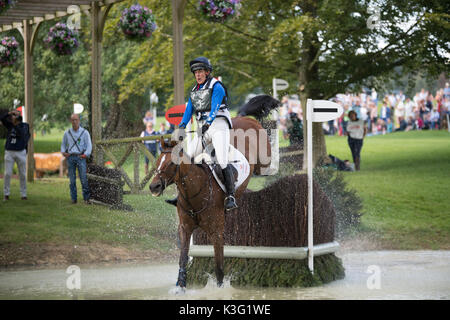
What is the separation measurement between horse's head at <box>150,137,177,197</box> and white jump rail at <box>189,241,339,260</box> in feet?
6.29

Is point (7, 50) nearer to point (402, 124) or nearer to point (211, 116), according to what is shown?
point (211, 116)

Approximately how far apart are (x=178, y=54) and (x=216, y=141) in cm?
536

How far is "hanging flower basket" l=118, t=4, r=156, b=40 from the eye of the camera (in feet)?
52.5

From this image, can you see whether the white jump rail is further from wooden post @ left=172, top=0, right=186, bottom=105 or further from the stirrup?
wooden post @ left=172, top=0, right=186, bottom=105

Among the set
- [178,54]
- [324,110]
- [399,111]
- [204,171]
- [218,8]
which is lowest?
[204,171]

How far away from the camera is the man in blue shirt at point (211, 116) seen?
884 centimetres

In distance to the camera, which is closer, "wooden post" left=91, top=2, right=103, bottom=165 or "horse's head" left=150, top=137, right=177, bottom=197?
"horse's head" left=150, top=137, right=177, bottom=197

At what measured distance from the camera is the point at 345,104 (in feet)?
117

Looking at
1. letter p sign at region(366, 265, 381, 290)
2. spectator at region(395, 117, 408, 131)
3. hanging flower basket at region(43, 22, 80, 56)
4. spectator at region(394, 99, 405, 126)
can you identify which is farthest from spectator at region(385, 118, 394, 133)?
letter p sign at region(366, 265, 381, 290)

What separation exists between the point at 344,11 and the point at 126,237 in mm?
10437

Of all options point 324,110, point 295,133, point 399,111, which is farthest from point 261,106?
point 399,111

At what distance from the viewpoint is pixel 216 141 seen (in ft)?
29.6

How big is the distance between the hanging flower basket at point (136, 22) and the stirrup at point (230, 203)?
8082mm

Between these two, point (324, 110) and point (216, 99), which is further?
point (324, 110)
